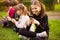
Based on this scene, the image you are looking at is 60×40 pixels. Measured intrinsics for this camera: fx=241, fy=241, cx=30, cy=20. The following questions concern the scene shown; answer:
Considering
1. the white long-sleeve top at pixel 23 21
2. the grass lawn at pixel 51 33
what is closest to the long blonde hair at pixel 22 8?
the white long-sleeve top at pixel 23 21

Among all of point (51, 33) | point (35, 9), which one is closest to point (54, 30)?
point (51, 33)

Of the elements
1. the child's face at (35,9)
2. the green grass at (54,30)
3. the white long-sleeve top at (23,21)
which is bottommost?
the green grass at (54,30)

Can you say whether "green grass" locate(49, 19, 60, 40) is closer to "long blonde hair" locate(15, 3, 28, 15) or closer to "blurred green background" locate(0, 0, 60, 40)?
"blurred green background" locate(0, 0, 60, 40)

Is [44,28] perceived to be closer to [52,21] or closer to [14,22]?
[52,21]

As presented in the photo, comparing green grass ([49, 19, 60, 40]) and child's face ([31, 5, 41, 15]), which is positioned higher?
child's face ([31, 5, 41, 15])

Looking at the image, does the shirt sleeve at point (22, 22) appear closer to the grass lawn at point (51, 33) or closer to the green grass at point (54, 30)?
the grass lawn at point (51, 33)

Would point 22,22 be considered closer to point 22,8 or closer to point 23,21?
point 23,21

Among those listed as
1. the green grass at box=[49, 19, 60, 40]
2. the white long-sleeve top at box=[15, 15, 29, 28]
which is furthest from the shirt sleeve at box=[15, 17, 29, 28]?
the green grass at box=[49, 19, 60, 40]

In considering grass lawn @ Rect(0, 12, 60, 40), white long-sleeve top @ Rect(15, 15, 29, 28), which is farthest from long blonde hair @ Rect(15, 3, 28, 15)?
grass lawn @ Rect(0, 12, 60, 40)

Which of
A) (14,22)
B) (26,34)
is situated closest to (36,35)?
(26,34)

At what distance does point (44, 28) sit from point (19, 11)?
10.1 inches

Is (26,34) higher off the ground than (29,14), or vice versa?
(29,14)

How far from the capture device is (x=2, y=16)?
2059mm

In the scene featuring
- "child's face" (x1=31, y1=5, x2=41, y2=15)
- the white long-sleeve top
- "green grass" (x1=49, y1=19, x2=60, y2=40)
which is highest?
"child's face" (x1=31, y1=5, x2=41, y2=15)
